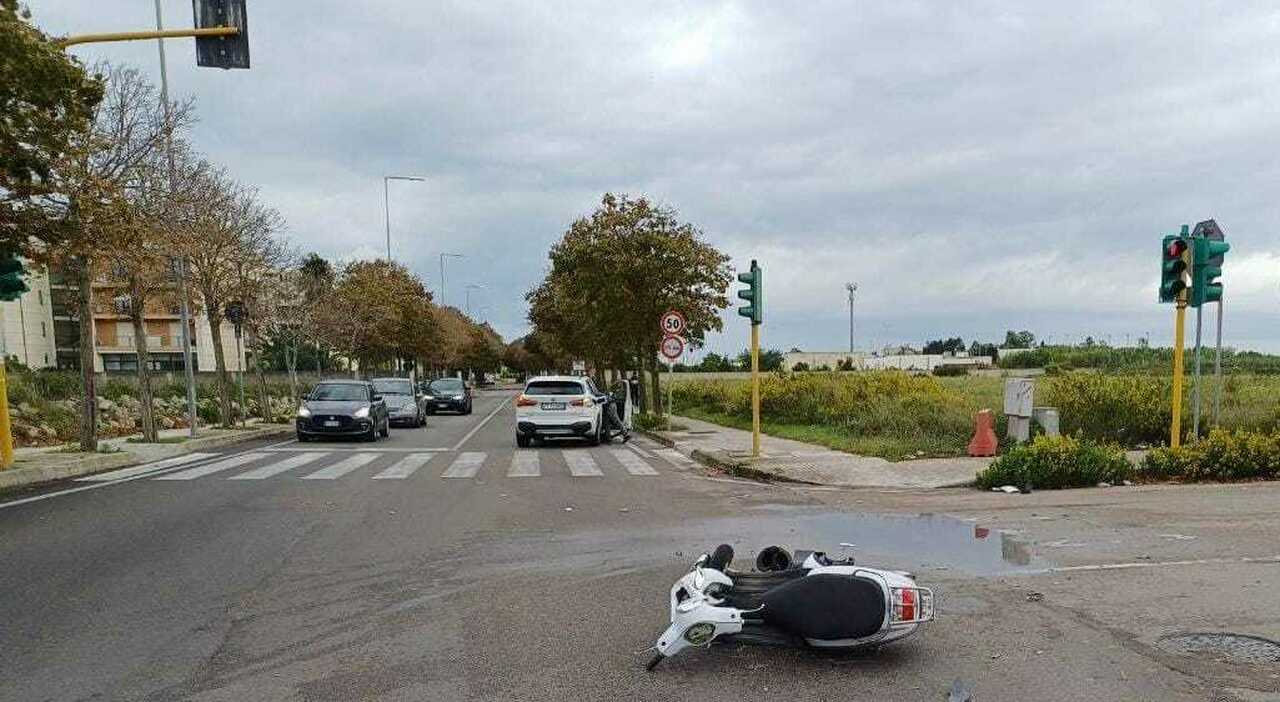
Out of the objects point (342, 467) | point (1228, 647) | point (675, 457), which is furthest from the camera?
point (675, 457)

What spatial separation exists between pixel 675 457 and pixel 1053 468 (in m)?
7.54

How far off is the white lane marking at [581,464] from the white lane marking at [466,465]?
5.39 ft

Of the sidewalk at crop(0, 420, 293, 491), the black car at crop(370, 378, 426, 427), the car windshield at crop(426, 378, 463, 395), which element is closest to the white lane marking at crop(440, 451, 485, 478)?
the sidewalk at crop(0, 420, 293, 491)

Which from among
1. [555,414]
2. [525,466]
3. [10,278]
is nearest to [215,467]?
[10,278]

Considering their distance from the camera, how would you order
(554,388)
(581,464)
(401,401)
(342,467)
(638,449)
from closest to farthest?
(342,467)
(581,464)
(638,449)
(554,388)
(401,401)

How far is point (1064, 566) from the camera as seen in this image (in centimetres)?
675

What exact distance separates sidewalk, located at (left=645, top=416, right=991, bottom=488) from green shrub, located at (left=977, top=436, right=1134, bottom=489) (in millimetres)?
507

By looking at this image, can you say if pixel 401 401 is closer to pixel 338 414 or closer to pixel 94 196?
pixel 338 414

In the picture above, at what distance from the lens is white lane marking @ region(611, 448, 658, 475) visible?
14492 mm

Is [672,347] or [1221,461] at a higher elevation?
[672,347]

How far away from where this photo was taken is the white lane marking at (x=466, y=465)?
14.0 meters

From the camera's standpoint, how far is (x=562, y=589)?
6328 millimetres

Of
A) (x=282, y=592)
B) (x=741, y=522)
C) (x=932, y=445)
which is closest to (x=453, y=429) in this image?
(x=932, y=445)

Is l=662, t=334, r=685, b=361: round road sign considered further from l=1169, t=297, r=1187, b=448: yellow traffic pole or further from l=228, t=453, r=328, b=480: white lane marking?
l=1169, t=297, r=1187, b=448: yellow traffic pole
